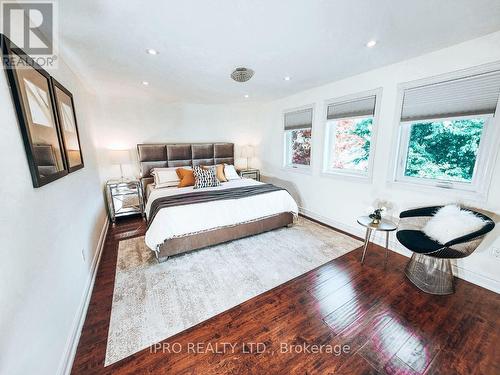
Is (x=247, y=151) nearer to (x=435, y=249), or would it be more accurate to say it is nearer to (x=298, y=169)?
(x=298, y=169)

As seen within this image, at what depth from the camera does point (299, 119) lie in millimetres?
3928

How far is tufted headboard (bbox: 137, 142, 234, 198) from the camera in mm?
4098

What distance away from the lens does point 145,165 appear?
411cm

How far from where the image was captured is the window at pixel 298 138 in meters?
3.83

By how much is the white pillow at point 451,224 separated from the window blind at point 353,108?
152 cm

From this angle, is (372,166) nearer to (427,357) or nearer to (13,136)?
(427,357)

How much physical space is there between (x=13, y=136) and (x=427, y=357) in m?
2.89

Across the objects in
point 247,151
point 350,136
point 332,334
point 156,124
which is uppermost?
point 156,124

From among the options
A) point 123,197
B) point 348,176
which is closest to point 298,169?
point 348,176

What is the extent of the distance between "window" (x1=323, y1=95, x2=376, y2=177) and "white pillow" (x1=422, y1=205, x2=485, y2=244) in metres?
1.05

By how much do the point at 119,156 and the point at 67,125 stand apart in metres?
1.86

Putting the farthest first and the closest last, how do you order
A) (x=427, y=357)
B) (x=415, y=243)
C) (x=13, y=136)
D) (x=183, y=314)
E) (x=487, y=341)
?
(x=415, y=243) < (x=183, y=314) < (x=487, y=341) < (x=427, y=357) < (x=13, y=136)

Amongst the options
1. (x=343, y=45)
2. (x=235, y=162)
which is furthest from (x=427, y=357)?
(x=235, y=162)

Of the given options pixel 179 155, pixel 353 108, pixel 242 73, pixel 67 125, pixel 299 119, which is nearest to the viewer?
pixel 67 125
